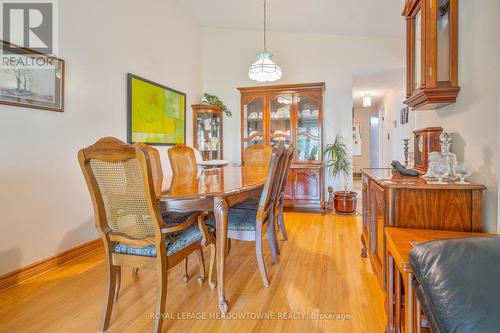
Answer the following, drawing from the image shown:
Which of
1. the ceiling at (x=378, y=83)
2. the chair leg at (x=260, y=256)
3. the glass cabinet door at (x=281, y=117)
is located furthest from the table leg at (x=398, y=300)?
the ceiling at (x=378, y=83)

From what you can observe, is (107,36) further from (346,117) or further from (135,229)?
(346,117)

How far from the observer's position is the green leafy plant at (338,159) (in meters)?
4.33

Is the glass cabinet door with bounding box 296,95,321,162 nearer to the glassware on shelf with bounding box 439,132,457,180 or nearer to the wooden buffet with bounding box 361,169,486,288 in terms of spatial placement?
the glassware on shelf with bounding box 439,132,457,180

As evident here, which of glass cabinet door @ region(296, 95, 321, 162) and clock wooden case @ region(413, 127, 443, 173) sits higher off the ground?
glass cabinet door @ region(296, 95, 321, 162)

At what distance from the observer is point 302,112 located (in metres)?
4.35

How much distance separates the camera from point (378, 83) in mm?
5492

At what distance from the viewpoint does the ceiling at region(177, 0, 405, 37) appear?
3.47 metres

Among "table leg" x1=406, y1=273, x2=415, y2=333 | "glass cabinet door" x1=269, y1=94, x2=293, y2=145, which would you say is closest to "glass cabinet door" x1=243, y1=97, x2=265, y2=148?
"glass cabinet door" x1=269, y1=94, x2=293, y2=145

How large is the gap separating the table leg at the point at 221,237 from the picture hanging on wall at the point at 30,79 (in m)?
1.75

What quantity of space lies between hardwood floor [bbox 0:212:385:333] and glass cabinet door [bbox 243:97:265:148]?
231cm

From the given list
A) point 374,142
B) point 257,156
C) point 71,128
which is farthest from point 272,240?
point 374,142

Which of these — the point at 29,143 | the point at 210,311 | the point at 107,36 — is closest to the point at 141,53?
the point at 107,36

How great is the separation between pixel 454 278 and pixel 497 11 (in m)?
1.33

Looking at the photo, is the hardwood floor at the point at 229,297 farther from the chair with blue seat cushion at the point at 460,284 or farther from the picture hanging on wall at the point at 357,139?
the picture hanging on wall at the point at 357,139
